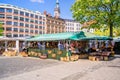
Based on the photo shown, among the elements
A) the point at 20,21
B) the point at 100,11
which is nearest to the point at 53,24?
the point at 20,21

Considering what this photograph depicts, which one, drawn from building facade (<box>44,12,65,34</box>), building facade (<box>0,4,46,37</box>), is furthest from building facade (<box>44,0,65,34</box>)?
building facade (<box>0,4,46,37</box>)

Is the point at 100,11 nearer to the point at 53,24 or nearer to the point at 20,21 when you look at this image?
the point at 20,21

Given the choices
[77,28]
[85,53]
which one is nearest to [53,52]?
[85,53]

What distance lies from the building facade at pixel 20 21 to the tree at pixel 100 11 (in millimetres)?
59532

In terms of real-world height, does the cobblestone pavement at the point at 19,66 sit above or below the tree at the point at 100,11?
below

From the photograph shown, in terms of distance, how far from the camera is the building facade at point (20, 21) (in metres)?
89.4

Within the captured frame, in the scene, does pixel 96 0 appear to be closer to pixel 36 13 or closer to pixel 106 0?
pixel 106 0

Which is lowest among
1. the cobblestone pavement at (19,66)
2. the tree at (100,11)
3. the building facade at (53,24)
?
the cobblestone pavement at (19,66)

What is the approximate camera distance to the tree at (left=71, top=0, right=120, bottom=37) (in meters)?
32.4

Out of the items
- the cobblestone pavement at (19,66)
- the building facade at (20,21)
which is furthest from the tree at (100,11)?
the building facade at (20,21)

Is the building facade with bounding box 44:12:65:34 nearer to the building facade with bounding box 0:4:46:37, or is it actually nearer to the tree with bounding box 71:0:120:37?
the building facade with bounding box 0:4:46:37

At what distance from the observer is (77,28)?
167 meters

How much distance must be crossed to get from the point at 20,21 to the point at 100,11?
67016 millimetres

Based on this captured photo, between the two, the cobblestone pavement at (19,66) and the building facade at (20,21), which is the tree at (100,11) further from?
the building facade at (20,21)
